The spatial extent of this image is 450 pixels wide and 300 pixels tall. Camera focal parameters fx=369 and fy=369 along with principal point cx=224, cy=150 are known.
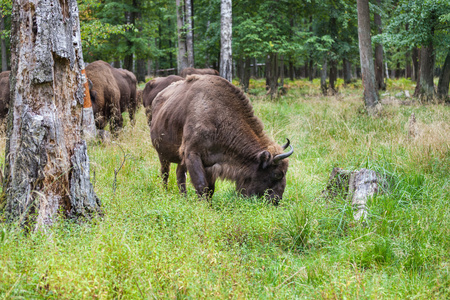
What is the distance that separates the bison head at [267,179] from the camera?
5.58m

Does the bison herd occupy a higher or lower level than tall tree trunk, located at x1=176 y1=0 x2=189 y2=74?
lower

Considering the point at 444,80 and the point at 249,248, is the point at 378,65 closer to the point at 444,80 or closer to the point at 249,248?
the point at 444,80

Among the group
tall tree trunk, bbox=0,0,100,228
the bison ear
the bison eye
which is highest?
tall tree trunk, bbox=0,0,100,228

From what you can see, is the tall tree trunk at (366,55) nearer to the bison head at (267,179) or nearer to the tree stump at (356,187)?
the tree stump at (356,187)

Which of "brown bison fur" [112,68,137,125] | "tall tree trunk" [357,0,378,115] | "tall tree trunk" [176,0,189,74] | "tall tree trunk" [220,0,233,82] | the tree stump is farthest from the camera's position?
"tall tree trunk" [176,0,189,74]

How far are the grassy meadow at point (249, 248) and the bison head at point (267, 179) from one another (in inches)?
11.7

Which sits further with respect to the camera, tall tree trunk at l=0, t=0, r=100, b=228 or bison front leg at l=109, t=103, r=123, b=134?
bison front leg at l=109, t=103, r=123, b=134

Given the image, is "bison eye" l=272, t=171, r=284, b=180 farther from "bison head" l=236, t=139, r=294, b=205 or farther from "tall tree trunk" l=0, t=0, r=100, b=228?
"tall tree trunk" l=0, t=0, r=100, b=228

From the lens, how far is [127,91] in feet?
45.6

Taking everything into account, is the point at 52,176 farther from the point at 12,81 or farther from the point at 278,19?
the point at 278,19

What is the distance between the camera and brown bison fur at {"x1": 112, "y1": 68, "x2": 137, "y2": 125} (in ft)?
44.3

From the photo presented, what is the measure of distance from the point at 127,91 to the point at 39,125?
10.7 meters

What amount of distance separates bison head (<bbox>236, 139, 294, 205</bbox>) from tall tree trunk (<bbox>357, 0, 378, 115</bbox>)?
6.81 m

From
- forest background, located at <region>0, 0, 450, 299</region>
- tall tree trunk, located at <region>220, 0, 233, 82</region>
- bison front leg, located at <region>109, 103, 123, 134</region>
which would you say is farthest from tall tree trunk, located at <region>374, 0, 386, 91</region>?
bison front leg, located at <region>109, 103, 123, 134</region>
